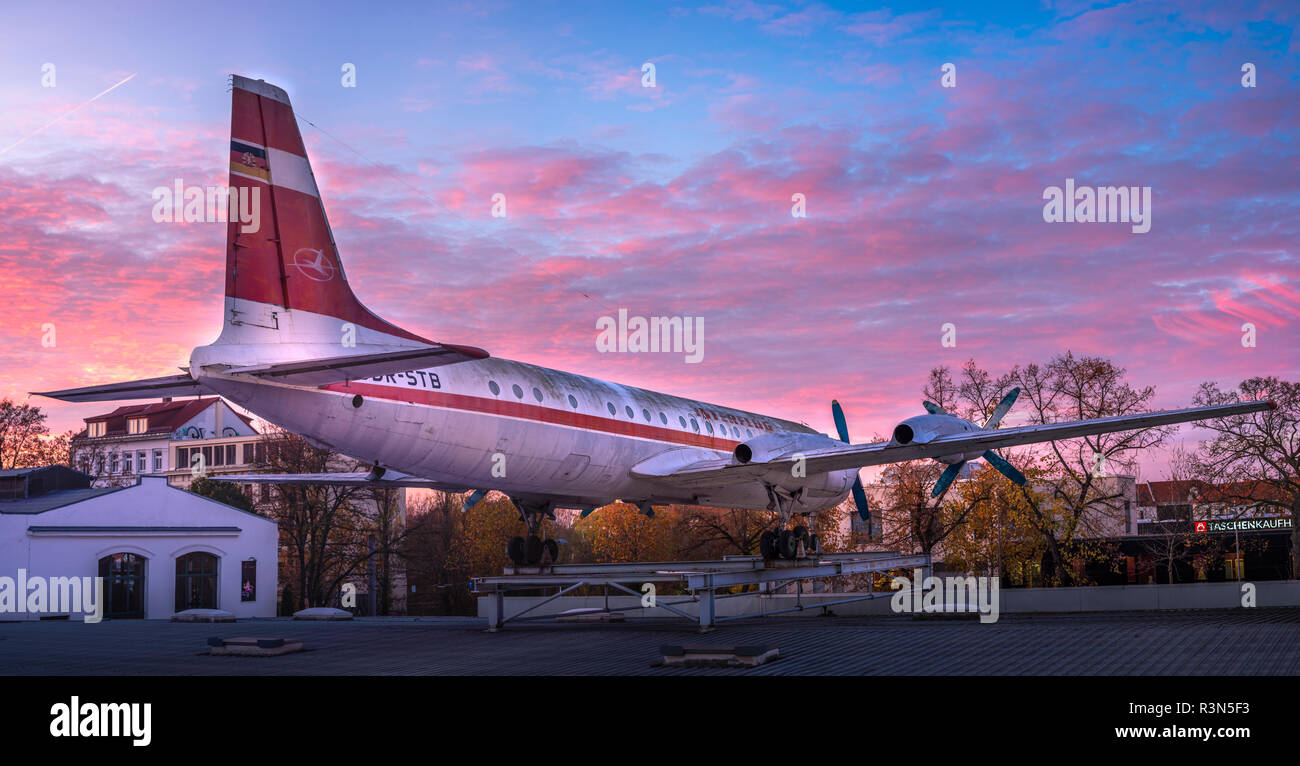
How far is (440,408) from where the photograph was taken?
16594 mm

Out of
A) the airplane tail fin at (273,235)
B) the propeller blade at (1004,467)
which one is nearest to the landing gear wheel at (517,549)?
the airplane tail fin at (273,235)

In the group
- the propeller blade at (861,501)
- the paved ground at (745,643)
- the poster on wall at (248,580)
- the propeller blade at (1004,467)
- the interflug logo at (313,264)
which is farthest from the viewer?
the poster on wall at (248,580)

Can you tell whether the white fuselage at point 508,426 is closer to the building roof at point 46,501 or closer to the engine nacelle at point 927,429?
the engine nacelle at point 927,429

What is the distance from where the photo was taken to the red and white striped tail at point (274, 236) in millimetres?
14312

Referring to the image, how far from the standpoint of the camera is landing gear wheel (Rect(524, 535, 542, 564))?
2188 centimetres

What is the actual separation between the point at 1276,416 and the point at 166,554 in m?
57.6

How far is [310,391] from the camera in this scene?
14766 mm

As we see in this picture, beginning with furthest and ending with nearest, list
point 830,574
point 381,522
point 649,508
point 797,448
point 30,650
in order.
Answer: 1. point 381,522
2. point 649,508
3. point 797,448
4. point 830,574
5. point 30,650

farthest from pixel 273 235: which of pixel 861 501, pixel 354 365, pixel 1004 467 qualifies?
pixel 861 501

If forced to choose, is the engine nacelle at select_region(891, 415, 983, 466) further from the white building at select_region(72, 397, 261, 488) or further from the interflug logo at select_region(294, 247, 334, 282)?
the white building at select_region(72, 397, 261, 488)

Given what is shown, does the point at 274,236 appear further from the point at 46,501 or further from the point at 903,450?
the point at 46,501

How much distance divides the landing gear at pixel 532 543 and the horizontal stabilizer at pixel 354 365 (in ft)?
26.2
